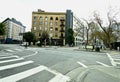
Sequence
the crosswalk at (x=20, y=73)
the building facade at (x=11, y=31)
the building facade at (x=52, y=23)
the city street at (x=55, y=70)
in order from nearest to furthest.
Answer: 1. the crosswalk at (x=20, y=73)
2. the city street at (x=55, y=70)
3. the building facade at (x=52, y=23)
4. the building facade at (x=11, y=31)

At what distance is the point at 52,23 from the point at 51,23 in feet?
1.45

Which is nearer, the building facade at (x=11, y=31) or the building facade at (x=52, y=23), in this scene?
the building facade at (x=52, y=23)

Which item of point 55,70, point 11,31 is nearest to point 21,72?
point 55,70

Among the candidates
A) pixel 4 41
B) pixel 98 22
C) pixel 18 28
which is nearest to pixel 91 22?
pixel 98 22

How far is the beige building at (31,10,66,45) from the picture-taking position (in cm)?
9862

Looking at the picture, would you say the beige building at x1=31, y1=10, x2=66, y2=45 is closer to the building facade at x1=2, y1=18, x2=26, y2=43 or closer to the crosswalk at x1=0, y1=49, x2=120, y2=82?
the building facade at x1=2, y1=18, x2=26, y2=43

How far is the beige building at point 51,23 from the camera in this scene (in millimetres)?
98625

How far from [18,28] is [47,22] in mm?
51285

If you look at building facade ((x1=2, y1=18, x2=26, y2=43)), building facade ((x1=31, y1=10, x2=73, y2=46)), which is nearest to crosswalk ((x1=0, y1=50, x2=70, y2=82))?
building facade ((x1=31, y1=10, x2=73, y2=46))

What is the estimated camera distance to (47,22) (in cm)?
9931

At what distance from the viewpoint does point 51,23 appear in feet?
325

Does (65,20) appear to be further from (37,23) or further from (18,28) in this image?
(18,28)

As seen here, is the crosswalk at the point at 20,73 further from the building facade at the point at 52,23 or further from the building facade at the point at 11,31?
the building facade at the point at 11,31

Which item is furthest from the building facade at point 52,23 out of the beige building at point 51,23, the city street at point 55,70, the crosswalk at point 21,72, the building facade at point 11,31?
the crosswalk at point 21,72
